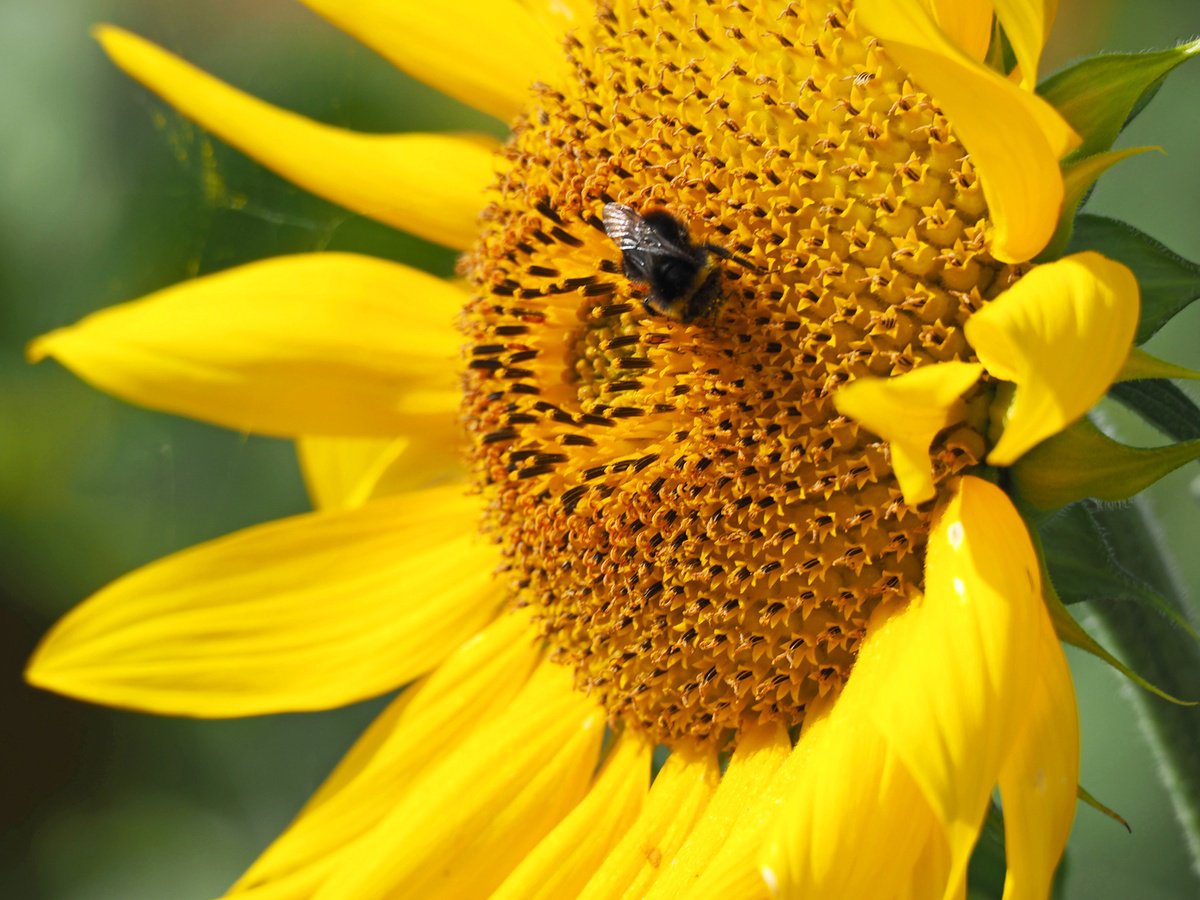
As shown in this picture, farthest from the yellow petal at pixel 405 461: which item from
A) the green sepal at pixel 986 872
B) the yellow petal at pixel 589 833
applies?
the green sepal at pixel 986 872

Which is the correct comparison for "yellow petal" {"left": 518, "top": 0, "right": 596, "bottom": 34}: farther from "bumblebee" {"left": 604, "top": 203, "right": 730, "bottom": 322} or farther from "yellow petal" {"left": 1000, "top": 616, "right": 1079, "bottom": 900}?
"yellow petal" {"left": 1000, "top": 616, "right": 1079, "bottom": 900}

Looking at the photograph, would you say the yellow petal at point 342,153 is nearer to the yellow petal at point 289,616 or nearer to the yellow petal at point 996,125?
the yellow petal at point 289,616

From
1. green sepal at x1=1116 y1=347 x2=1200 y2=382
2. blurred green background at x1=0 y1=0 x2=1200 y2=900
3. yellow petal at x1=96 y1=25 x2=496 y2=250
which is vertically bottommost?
blurred green background at x1=0 y1=0 x2=1200 y2=900

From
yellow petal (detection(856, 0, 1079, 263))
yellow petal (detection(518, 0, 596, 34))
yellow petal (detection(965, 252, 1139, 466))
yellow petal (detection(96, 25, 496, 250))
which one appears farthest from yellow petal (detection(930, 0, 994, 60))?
yellow petal (detection(96, 25, 496, 250))

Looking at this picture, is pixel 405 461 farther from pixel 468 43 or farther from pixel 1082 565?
pixel 1082 565

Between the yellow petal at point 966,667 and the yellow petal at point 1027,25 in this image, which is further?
the yellow petal at point 1027,25
